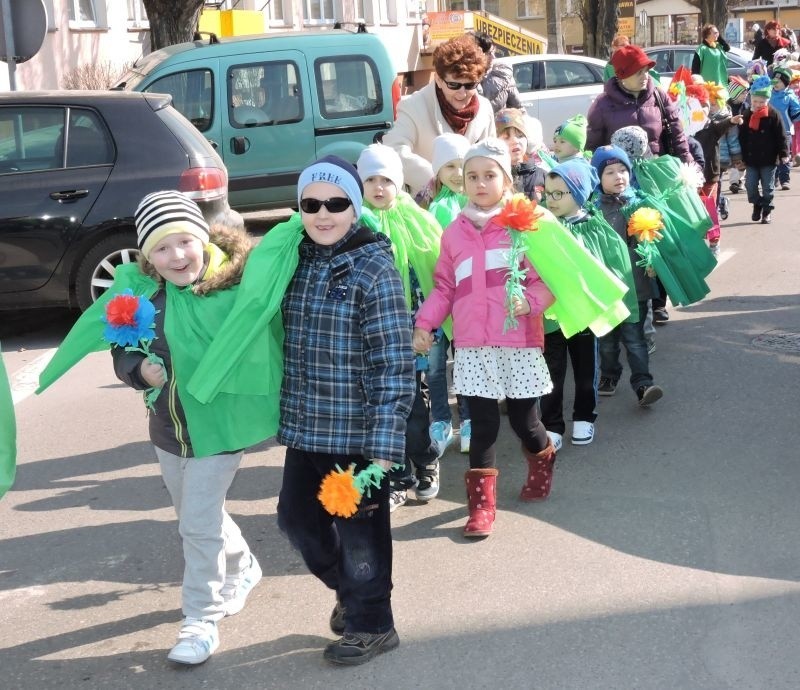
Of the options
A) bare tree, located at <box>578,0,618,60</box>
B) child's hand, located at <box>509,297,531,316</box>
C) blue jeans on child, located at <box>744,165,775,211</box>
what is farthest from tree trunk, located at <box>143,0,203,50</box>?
bare tree, located at <box>578,0,618,60</box>

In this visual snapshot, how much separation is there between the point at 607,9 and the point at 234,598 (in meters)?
30.0

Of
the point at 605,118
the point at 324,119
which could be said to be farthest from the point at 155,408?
the point at 324,119

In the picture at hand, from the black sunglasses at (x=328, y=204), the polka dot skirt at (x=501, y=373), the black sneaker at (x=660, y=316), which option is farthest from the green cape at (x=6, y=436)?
the black sneaker at (x=660, y=316)

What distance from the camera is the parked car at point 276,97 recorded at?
12.9m

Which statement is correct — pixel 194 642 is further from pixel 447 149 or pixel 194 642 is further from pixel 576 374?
pixel 576 374

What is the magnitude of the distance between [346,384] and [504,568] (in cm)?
128

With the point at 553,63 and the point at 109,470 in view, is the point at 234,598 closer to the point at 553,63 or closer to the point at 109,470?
the point at 109,470

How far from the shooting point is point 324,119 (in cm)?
1305

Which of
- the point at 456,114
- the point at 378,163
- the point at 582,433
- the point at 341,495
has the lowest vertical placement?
the point at 582,433

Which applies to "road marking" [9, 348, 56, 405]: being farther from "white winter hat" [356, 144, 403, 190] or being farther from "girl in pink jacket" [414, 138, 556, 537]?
"girl in pink jacket" [414, 138, 556, 537]

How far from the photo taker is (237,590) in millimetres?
4387

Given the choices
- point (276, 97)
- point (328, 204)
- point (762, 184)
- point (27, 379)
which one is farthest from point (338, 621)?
point (762, 184)

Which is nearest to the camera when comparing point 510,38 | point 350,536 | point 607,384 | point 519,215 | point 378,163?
point 350,536

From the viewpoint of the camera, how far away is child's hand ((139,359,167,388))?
3.89 meters
